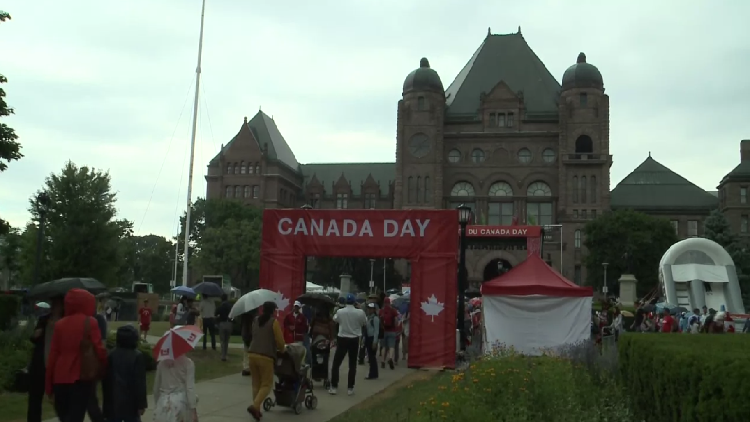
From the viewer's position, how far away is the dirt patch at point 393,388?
12626 millimetres

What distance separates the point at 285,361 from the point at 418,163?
73.4 metres

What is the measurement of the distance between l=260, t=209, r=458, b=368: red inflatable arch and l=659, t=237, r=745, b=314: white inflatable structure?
23.3 m

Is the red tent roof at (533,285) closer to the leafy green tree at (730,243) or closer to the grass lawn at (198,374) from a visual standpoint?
the grass lawn at (198,374)

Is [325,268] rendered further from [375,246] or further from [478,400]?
[478,400]

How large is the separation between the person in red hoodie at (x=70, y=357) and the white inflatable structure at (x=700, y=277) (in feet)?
116

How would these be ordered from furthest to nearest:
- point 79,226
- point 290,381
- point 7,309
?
point 79,226
point 7,309
point 290,381

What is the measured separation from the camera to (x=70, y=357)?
7555 millimetres

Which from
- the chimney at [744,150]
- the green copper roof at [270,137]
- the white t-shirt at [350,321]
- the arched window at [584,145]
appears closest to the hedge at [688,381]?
the white t-shirt at [350,321]

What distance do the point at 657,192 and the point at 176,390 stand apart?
95.3m

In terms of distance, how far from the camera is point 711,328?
762 inches

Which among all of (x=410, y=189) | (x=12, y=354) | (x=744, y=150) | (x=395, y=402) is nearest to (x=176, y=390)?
Result: (x=395, y=402)

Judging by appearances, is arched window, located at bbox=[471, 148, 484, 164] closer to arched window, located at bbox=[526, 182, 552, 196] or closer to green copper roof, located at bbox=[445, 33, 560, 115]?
green copper roof, located at bbox=[445, 33, 560, 115]

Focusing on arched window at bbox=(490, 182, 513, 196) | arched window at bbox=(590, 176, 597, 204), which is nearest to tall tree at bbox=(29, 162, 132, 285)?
arched window at bbox=(490, 182, 513, 196)

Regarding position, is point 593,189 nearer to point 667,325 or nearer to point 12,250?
point 12,250
